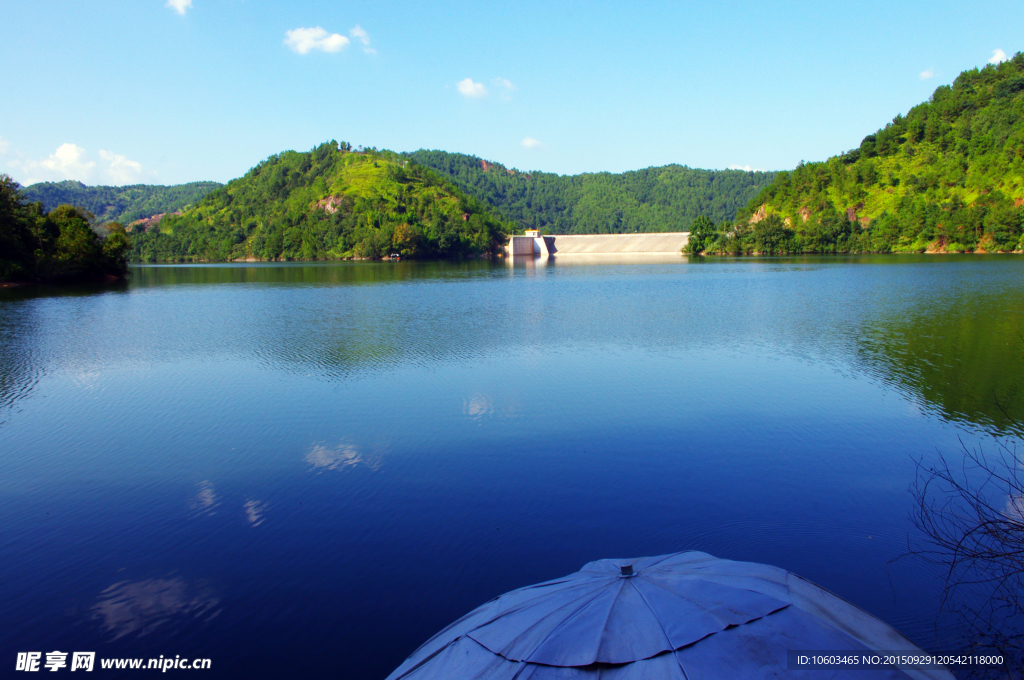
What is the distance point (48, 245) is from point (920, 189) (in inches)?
4134

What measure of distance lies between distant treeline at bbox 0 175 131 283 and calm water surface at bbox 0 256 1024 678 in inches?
1172

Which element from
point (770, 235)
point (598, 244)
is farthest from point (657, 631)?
point (598, 244)

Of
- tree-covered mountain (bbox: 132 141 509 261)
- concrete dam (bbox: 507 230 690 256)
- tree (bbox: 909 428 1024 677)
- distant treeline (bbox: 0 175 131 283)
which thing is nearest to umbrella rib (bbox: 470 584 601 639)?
tree (bbox: 909 428 1024 677)

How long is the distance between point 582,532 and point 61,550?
5936 millimetres

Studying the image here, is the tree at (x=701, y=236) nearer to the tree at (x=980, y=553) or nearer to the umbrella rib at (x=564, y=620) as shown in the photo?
the tree at (x=980, y=553)

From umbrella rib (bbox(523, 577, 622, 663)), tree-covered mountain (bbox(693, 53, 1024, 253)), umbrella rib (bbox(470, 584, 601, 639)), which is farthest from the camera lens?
tree-covered mountain (bbox(693, 53, 1024, 253))

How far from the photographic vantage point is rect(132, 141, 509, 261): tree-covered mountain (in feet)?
365

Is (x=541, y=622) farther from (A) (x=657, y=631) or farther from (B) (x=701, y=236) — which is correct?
(B) (x=701, y=236)

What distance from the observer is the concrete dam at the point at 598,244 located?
122 metres

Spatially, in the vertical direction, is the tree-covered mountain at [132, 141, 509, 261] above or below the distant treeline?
above

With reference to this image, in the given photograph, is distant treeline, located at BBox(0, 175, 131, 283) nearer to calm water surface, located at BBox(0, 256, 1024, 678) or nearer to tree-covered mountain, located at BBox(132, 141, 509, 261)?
calm water surface, located at BBox(0, 256, 1024, 678)

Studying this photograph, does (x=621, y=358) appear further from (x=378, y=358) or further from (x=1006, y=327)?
(x=1006, y=327)

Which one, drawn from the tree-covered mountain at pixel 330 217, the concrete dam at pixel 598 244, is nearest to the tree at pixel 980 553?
the tree-covered mountain at pixel 330 217

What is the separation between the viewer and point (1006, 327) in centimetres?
1858
